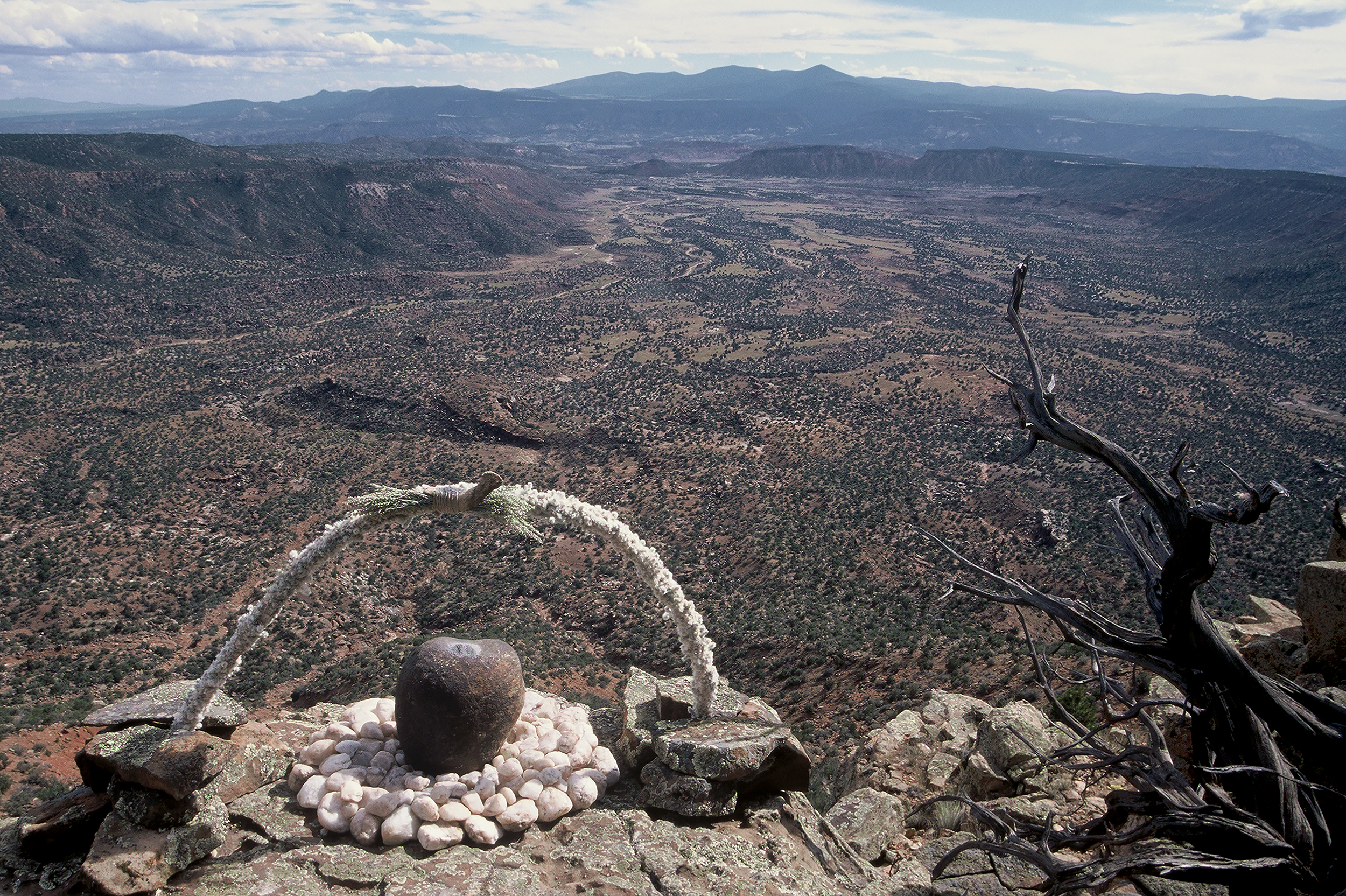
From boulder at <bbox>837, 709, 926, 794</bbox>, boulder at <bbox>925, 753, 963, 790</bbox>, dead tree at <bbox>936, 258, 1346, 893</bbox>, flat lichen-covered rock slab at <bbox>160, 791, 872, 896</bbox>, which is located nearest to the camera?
dead tree at <bbox>936, 258, 1346, 893</bbox>

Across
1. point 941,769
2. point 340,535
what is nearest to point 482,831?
point 340,535

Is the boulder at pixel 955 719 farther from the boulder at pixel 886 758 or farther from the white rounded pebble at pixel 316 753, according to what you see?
the white rounded pebble at pixel 316 753

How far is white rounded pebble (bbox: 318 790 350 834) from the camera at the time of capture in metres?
7.98

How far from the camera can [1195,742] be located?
18.0 feet

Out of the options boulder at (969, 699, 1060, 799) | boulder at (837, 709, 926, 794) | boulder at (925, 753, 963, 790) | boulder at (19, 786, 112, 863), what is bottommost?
boulder at (837, 709, 926, 794)

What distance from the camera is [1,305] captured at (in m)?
55.3

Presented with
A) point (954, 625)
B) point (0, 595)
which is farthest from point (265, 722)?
point (0, 595)

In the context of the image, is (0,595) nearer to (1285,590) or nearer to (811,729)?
(811,729)

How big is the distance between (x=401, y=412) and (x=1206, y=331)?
64002 mm

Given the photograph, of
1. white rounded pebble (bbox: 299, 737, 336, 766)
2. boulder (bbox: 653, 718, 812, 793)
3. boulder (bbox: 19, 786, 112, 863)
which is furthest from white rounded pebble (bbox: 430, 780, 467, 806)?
boulder (bbox: 19, 786, 112, 863)

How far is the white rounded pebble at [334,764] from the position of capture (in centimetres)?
877

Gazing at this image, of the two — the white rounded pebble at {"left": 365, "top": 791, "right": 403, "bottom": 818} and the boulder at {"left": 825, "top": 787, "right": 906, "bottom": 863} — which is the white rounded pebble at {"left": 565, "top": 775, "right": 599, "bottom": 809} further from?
the boulder at {"left": 825, "top": 787, "right": 906, "bottom": 863}

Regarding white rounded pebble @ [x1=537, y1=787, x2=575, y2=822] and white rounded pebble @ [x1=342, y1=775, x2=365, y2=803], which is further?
white rounded pebble @ [x1=537, y1=787, x2=575, y2=822]

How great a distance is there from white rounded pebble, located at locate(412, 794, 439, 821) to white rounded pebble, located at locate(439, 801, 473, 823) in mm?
57
